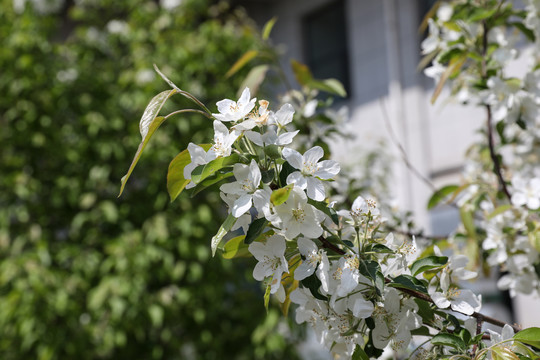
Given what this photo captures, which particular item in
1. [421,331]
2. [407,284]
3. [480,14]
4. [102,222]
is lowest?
[102,222]

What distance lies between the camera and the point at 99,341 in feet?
7.93

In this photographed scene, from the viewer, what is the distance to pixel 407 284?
0.62 m

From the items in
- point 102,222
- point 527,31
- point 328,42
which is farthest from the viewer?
point 328,42

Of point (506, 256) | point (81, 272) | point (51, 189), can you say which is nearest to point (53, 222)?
point (51, 189)

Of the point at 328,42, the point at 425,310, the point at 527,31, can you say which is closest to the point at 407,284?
the point at 425,310

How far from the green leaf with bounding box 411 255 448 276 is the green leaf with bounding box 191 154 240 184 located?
0.84 ft

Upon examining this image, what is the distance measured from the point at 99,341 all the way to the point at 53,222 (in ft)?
2.08

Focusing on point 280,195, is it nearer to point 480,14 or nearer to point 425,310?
point 425,310

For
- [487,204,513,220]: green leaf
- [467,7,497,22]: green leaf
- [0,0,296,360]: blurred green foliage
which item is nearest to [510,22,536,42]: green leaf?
[467,7,497,22]: green leaf

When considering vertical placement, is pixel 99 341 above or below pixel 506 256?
below

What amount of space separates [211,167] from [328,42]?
13.1 feet

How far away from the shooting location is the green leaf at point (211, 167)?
604 millimetres

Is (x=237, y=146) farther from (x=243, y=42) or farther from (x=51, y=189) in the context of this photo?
(x=243, y=42)

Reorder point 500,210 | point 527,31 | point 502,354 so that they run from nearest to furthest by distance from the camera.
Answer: point 502,354
point 500,210
point 527,31
